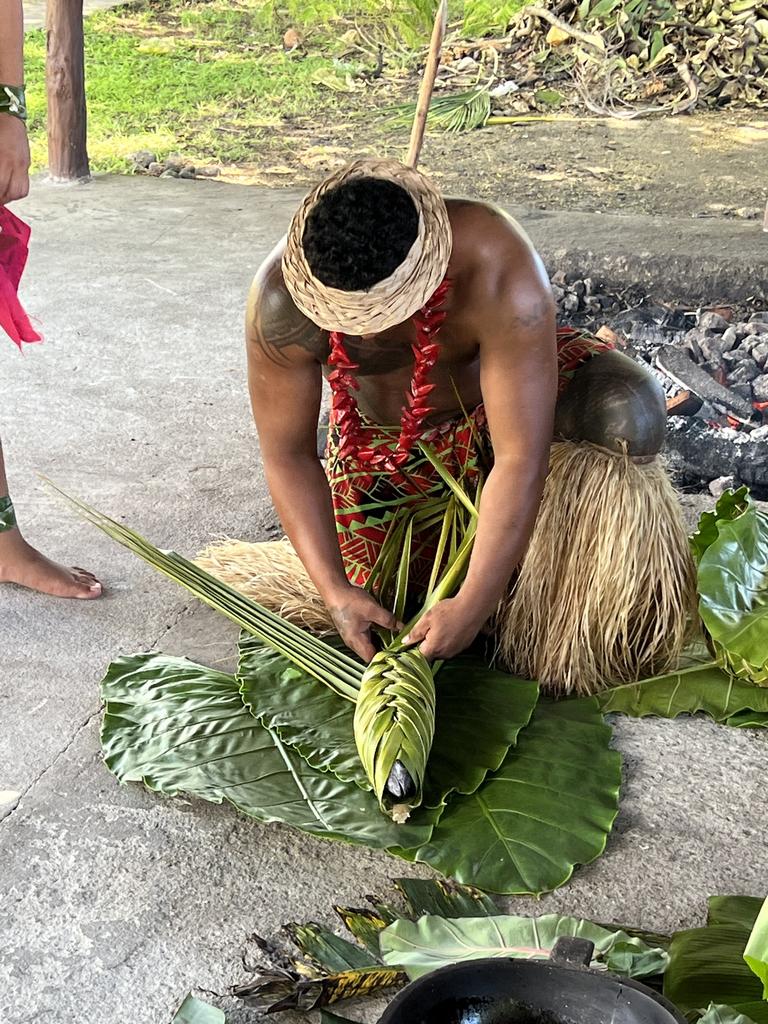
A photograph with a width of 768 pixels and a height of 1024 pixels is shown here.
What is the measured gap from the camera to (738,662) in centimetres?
176

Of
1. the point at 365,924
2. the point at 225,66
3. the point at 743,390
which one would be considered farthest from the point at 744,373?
the point at 225,66

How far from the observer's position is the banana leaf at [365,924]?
1.31 meters

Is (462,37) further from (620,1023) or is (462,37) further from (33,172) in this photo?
(620,1023)

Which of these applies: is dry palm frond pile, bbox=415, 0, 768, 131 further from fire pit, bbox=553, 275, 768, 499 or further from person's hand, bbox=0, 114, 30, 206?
person's hand, bbox=0, 114, 30, 206

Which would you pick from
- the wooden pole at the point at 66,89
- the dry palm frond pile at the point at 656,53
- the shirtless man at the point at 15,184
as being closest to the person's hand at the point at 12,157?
the shirtless man at the point at 15,184

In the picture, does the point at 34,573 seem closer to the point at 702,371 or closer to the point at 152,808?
the point at 152,808

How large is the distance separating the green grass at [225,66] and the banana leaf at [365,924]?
604 cm

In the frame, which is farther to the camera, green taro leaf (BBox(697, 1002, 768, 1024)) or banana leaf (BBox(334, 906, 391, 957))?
banana leaf (BBox(334, 906, 391, 957))

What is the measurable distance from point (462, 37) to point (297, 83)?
1066 millimetres

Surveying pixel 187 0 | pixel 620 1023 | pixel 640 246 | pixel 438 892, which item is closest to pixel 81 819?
pixel 438 892

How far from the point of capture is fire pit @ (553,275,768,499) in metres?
2.77

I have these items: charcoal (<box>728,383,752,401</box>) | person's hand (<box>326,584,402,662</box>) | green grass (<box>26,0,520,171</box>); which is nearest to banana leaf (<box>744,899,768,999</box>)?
person's hand (<box>326,584,402,662</box>)

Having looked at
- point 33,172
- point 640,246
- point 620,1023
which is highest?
point 620,1023

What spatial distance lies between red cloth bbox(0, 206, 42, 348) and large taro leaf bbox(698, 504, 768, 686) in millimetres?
1157
